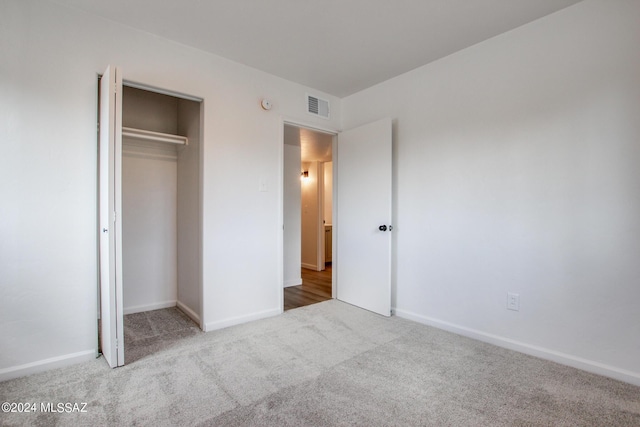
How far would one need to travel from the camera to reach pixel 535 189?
2.29 meters

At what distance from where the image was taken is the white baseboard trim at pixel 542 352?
1942 mm

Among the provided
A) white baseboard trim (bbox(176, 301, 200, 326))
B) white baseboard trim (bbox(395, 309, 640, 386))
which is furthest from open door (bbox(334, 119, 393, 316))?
white baseboard trim (bbox(176, 301, 200, 326))

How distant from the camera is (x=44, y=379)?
1.95m

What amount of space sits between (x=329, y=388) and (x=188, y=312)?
192 centimetres

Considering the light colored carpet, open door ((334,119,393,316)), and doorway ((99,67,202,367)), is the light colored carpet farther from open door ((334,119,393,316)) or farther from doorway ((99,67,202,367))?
open door ((334,119,393,316))

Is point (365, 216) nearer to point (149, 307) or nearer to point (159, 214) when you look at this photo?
point (159, 214)

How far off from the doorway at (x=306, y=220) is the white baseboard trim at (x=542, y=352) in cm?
147

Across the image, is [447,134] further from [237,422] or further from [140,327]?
[140,327]

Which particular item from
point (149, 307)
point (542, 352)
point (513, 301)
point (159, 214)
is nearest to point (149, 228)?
point (159, 214)

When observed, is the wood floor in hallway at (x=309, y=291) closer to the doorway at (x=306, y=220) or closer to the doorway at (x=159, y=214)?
the doorway at (x=306, y=220)

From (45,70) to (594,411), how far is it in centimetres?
387

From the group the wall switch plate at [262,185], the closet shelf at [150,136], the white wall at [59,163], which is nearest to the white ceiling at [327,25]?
the white wall at [59,163]

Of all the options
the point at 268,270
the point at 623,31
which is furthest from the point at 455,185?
the point at 268,270

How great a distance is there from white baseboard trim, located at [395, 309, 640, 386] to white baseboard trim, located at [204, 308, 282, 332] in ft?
4.71
